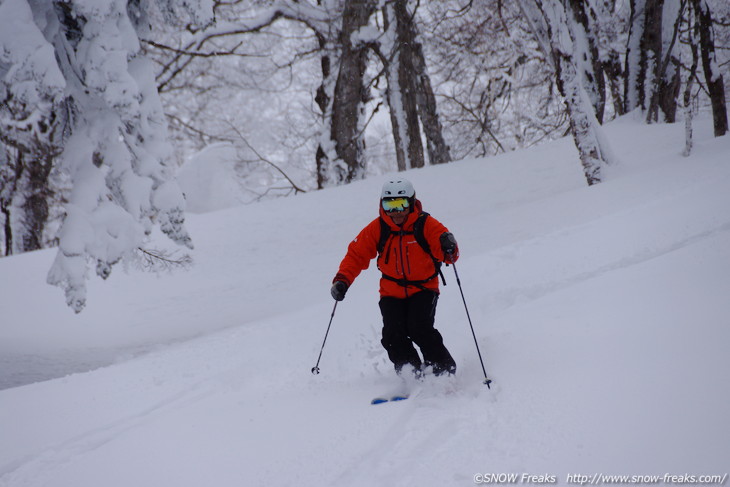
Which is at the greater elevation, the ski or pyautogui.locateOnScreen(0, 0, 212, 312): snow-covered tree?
pyautogui.locateOnScreen(0, 0, 212, 312): snow-covered tree

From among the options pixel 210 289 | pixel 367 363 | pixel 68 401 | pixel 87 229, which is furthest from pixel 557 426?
pixel 210 289

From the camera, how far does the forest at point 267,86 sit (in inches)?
232

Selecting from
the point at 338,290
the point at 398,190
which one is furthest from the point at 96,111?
the point at 398,190

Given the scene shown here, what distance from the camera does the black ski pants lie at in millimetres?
3676

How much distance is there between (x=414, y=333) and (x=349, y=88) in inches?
395

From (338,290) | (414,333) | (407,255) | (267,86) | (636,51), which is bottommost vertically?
(414,333)

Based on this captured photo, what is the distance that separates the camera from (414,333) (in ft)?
12.2

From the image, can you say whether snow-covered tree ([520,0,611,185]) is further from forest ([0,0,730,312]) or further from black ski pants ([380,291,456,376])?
black ski pants ([380,291,456,376])

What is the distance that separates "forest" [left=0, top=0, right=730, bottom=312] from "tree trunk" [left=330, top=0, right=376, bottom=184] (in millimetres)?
43

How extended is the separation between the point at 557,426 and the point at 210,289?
7247 mm

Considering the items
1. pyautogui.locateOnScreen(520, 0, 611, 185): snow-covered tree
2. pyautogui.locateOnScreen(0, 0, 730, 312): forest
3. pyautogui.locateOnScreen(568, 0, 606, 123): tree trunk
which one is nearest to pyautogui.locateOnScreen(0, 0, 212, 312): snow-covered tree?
pyautogui.locateOnScreen(0, 0, 730, 312): forest

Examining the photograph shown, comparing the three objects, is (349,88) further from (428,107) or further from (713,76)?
(713,76)

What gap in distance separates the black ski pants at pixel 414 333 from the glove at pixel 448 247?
0.35m

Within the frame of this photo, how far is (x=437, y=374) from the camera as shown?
12.0 feet
